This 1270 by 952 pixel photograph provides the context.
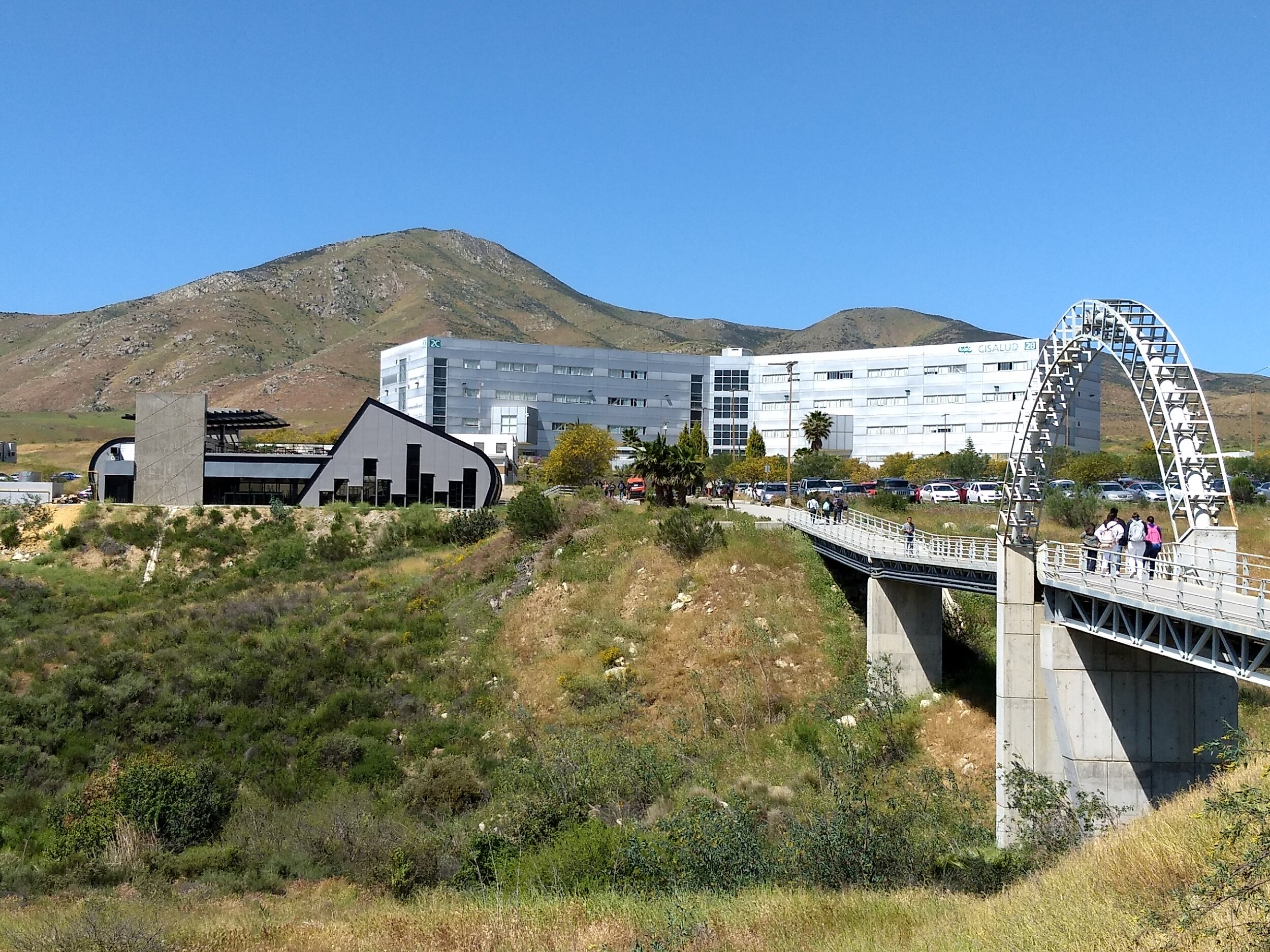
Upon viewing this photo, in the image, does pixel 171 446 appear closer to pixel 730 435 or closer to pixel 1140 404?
pixel 1140 404

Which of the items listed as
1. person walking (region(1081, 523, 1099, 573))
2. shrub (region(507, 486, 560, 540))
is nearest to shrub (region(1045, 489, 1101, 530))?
shrub (region(507, 486, 560, 540))

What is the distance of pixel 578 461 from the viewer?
84938mm

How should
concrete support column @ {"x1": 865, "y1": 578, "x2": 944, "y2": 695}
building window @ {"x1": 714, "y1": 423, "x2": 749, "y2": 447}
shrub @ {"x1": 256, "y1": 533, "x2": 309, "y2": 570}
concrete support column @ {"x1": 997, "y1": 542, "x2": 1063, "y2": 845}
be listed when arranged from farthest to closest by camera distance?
building window @ {"x1": 714, "y1": 423, "x2": 749, "y2": 447} < shrub @ {"x1": 256, "y1": 533, "x2": 309, "y2": 570} < concrete support column @ {"x1": 865, "y1": 578, "x2": 944, "y2": 695} < concrete support column @ {"x1": 997, "y1": 542, "x2": 1063, "y2": 845}

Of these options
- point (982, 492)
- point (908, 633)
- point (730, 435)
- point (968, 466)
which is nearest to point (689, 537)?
point (908, 633)

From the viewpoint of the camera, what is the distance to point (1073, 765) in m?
24.0

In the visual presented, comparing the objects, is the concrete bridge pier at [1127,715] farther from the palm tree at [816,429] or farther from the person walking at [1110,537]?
the palm tree at [816,429]

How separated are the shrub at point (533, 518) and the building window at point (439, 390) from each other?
2320 inches

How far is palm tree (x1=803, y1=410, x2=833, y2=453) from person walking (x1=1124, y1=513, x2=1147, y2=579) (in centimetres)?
7836

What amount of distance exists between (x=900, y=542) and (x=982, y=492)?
93.5 feet

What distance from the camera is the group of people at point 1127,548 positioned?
Answer: 21.6 metres

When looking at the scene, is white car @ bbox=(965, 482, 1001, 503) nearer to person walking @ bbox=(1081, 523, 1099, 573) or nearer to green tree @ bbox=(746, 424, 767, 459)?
person walking @ bbox=(1081, 523, 1099, 573)

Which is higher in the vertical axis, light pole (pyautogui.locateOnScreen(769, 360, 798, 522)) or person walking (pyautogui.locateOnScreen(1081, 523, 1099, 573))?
light pole (pyautogui.locateOnScreen(769, 360, 798, 522))

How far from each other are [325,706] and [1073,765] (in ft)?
84.7

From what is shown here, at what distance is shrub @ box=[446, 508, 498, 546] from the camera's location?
203ft
